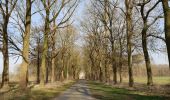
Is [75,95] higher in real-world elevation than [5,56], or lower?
lower

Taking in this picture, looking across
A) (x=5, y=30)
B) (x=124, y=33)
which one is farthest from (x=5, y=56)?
(x=124, y=33)

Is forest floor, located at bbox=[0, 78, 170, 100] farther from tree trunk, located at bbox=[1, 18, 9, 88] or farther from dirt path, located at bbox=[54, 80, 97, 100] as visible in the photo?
tree trunk, located at bbox=[1, 18, 9, 88]

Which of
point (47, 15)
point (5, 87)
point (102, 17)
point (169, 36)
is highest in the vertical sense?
point (102, 17)

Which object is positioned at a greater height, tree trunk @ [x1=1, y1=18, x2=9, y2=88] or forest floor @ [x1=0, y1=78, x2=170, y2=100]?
tree trunk @ [x1=1, y1=18, x2=9, y2=88]

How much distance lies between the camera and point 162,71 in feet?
445

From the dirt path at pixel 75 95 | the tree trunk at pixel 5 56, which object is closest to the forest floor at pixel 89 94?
the dirt path at pixel 75 95

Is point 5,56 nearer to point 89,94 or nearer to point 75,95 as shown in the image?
point 75,95

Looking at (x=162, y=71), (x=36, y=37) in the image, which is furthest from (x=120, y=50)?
(x=162, y=71)

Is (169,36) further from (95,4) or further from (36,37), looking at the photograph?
(36,37)

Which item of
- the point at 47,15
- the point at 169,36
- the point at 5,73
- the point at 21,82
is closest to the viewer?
the point at 169,36

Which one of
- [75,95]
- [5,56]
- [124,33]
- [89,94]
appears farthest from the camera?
[124,33]

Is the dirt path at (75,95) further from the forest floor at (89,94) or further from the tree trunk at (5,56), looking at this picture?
the tree trunk at (5,56)

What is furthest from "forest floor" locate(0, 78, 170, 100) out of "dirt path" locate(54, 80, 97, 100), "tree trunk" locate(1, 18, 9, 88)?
"tree trunk" locate(1, 18, 9, 88)

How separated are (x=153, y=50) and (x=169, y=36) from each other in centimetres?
2199
